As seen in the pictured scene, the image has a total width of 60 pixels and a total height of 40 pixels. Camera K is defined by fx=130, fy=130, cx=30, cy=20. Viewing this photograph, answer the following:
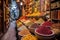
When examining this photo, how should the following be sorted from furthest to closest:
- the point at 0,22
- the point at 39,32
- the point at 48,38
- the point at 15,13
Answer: the point at 15,13 → the point at 0,22 → the point at 39,32 → the point at 48,38

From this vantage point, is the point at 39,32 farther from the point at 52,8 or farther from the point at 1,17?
the point at 1,17

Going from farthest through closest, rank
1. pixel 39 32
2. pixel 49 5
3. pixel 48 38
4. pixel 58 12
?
pixel 49 5 < pixel 58 12 < pixel 39 32 < pixel 48 38

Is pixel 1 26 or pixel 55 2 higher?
pixel 55 2

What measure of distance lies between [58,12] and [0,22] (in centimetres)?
255

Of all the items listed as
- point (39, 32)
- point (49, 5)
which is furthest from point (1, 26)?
point (39, 32)

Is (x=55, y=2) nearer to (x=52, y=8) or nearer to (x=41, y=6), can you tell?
(x=52, y=8)

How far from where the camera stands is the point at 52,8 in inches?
158

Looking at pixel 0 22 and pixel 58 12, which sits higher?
pixel 58 12

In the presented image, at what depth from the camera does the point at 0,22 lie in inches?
203

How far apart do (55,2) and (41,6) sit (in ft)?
2.76

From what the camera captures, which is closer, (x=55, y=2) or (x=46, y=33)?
(x=46, y=33)

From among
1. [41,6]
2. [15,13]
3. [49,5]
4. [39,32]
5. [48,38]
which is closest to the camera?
[48,38]

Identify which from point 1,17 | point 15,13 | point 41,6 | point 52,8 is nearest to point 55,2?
point 52,8

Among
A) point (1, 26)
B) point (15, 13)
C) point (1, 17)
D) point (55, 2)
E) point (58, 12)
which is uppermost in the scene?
point (55, 2)
